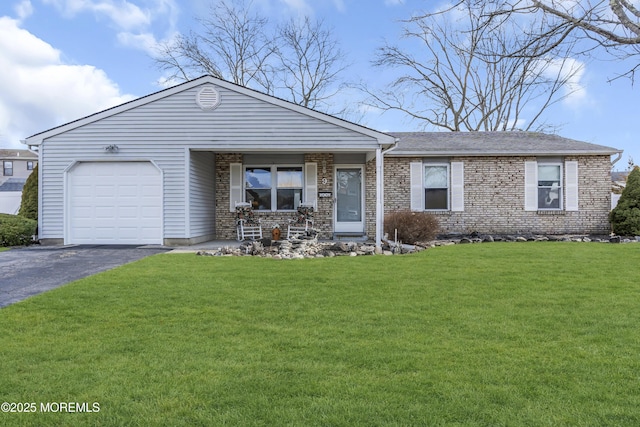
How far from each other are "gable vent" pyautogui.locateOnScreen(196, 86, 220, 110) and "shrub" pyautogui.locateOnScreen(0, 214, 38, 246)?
561 centimetres

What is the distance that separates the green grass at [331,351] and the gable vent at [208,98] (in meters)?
6.21

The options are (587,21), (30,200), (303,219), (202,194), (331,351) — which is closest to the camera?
(331,351)

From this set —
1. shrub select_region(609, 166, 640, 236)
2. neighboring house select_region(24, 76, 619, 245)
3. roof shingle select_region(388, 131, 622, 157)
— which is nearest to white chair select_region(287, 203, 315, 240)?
neighboring house select_region(24, 76, 619, 245)

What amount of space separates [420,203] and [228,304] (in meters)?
10.7

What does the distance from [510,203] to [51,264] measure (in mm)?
13067

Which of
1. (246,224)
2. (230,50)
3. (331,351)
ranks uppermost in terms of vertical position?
(230,50)

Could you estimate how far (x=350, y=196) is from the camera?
47.8 ft

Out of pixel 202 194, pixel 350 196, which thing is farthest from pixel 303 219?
pixel 202 194

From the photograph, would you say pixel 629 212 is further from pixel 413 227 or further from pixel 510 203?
pixel 413 227

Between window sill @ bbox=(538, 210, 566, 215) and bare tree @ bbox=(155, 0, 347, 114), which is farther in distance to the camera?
bare tree @ bbox=(155, 0, 347, 114)

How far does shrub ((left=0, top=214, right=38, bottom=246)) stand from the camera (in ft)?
38.3

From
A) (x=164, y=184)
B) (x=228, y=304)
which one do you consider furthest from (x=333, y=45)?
(x=228, y=304)

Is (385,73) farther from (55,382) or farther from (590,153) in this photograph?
(55,382)

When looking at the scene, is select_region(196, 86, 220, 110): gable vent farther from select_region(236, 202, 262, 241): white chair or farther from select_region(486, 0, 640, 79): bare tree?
select_region(486, 0, 640, 79): bare tree
